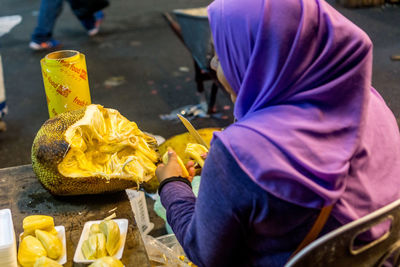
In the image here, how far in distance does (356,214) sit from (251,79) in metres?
0.36

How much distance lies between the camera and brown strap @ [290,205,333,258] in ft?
3.00

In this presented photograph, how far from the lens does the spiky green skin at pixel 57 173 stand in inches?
51.1

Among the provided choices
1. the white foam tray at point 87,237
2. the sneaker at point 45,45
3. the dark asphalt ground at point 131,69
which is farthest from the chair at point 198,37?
the sneaker at point 45,45

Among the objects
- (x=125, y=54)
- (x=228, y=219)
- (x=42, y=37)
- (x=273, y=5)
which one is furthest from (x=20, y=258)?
(x=42, y=37)

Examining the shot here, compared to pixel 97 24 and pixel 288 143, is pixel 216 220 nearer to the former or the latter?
pixel 288 143

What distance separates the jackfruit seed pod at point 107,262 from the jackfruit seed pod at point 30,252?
134mm

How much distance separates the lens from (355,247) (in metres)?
0.97

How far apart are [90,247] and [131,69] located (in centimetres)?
326

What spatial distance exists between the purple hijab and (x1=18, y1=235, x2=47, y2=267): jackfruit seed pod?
512 mm

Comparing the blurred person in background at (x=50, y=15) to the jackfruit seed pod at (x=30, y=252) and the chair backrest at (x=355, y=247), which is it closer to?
the jackfruit seed pod at (x=30, y=252)

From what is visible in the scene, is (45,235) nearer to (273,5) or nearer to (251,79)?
(251,79)

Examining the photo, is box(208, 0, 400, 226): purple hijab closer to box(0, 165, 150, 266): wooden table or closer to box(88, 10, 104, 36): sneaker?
box(0, 165, 150, 266): wooden table

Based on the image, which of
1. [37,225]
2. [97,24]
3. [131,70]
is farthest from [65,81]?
[97,24]

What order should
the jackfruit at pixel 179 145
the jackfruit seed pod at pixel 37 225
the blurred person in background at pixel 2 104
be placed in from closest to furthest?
the jackfruit seed pod at pixel 37 225 < the jackfruit at pixel 179 145 < the blurred person in background at pixel 2 104
